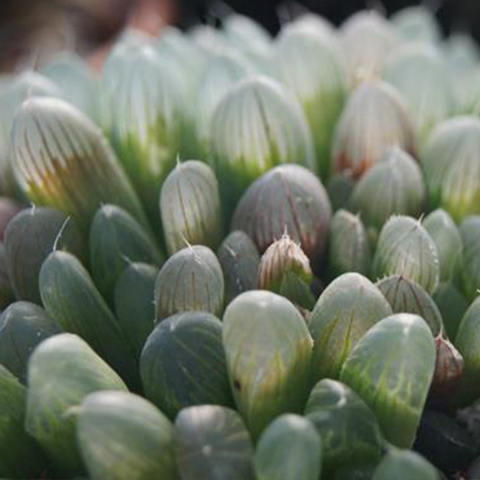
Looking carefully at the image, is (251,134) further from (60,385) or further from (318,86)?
(60,385)

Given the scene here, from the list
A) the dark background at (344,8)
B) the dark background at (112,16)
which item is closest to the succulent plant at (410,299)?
the dark background at (112,16)

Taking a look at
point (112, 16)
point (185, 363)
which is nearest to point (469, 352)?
point (185, 363)

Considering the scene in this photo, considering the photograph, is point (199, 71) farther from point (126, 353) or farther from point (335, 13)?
point (335, 13)

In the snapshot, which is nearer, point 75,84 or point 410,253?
point 410,253

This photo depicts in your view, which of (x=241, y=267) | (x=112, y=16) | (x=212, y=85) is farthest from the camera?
(x=112, y=16)

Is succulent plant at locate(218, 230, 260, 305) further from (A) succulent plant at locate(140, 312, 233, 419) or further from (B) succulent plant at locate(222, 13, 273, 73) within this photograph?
(B) succulent plant at locate(222, 13, 273, 73)

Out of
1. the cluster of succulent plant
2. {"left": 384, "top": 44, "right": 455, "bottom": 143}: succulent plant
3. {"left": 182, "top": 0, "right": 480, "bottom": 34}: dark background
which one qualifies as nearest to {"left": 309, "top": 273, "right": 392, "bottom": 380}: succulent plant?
the cluster of succulent plant
